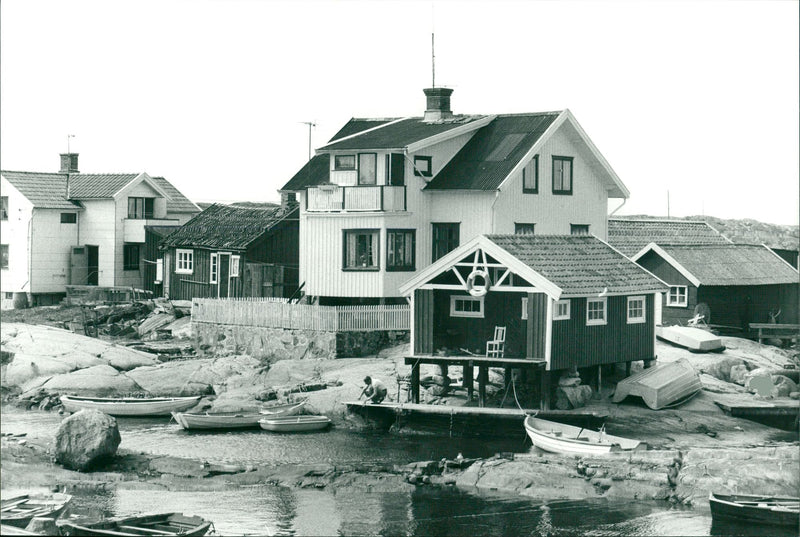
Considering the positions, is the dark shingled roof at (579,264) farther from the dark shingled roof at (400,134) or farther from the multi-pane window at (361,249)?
the dark shingled roof at (400,134)

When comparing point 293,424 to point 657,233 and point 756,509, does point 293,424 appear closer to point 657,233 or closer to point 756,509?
point 756,509

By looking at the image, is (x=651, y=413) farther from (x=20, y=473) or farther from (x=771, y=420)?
(x=20, y=473)

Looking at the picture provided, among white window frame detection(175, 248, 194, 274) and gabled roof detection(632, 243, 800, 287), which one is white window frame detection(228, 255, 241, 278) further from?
gabled roof detection(632, 243, 800, 287)

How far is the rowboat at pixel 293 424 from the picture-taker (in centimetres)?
4119

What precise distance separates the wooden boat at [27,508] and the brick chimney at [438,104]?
27.0 metres

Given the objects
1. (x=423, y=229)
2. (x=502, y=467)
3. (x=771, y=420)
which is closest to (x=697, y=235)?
(x=423, y=229)

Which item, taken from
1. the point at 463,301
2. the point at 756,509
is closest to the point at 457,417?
the point at 463,301

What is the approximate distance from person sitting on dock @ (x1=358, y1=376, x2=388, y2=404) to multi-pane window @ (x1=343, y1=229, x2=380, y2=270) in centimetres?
939

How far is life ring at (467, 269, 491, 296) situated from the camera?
40.4 meters

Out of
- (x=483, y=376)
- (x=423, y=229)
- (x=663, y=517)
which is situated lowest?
(x=663, y=517)

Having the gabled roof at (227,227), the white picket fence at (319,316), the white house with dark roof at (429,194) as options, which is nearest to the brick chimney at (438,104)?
the white house with dark roof at (429,194)

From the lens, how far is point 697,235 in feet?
204

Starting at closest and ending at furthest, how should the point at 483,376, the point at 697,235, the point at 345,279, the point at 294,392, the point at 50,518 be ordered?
the point at 50,518, the point at 483,376, the point at 294,392, the point at 345,279, the point at 697,235

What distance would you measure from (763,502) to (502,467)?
6812 millimetres
